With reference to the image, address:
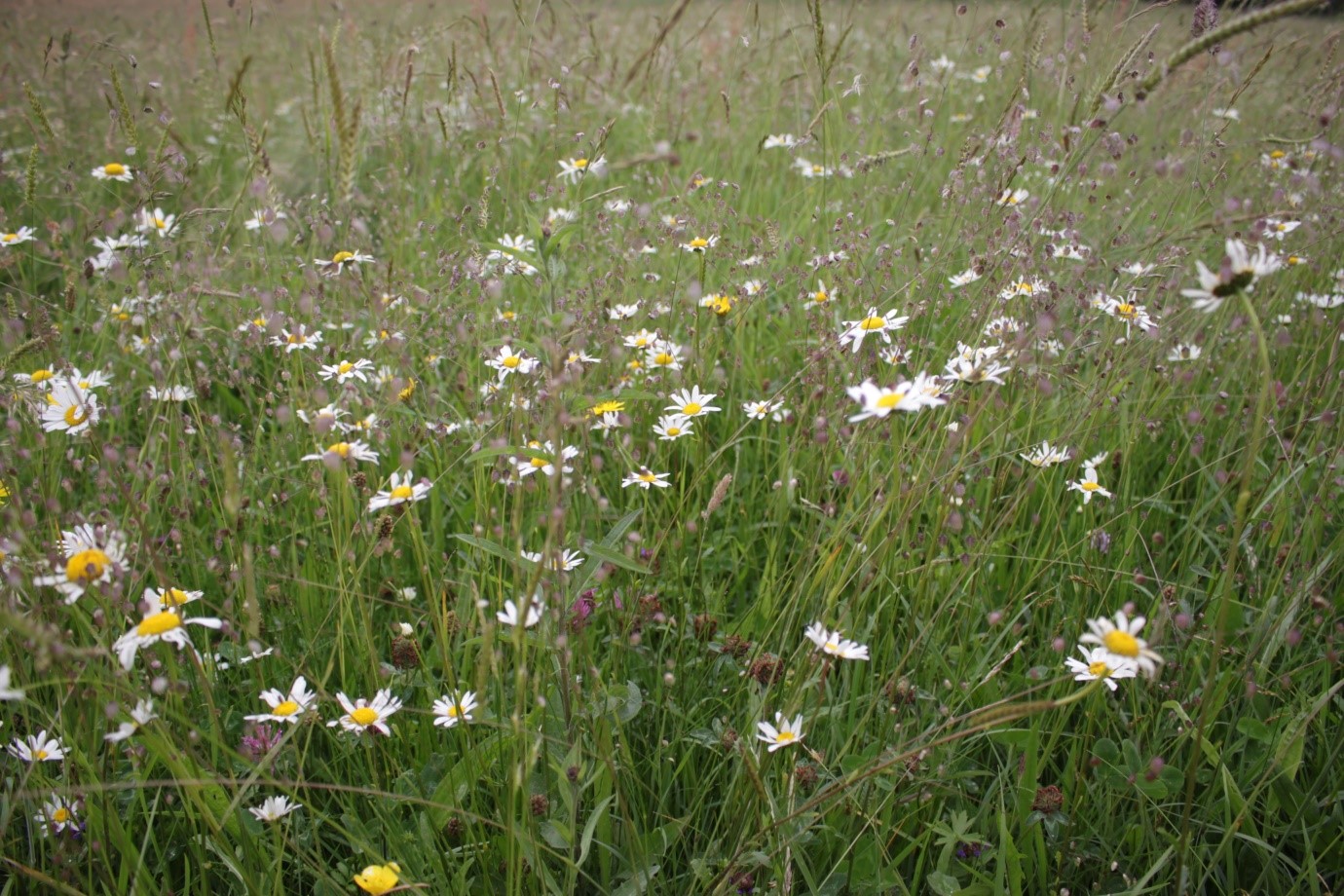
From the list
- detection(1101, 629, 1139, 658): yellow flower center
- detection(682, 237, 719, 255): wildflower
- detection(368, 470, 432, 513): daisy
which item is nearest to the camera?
detection(1101, 629, 1139, 658): yellow flower center

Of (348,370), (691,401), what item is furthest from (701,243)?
(348,370)

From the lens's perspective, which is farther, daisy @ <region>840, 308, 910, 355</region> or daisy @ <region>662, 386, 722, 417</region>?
daisy @ <region>662, 386, 722, 417</region>

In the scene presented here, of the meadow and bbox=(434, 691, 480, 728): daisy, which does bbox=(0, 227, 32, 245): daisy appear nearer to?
the meadow

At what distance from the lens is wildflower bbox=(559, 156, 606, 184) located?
1.16 meters

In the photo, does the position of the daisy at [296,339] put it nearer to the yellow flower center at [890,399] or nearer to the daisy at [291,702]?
the daisy at [291,702]

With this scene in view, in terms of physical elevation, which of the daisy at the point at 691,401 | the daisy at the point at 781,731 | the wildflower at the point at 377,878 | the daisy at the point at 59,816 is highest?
the daisy at the point at 691,401

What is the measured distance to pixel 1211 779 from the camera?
1434 millimetres

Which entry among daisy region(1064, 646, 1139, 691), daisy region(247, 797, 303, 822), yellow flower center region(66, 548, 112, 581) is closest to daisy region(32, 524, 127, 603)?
yellow flower center region(66, 548, 112, 581)

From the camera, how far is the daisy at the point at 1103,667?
123 cm

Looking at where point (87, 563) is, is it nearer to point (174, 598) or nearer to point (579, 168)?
point (174, 598)

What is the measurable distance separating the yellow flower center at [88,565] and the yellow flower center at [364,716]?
0.40m

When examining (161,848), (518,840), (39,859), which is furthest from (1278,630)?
(39,859)

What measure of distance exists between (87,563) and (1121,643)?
1.24 meters

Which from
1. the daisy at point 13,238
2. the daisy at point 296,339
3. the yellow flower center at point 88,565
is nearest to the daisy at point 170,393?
the daisy at point 296,339
